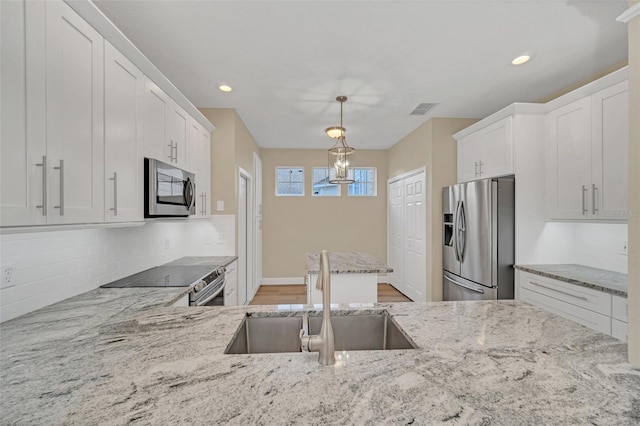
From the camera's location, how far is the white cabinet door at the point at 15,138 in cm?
98

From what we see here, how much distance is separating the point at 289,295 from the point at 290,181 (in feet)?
7.33

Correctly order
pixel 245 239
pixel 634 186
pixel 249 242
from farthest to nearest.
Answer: pixel 249 242 → pixel 245 239 → pixel 634 186

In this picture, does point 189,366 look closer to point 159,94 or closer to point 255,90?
point 159,94

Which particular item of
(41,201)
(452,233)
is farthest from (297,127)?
(41,201)

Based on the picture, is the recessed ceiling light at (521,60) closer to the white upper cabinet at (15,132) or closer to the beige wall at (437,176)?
the beige wall at (437,176)

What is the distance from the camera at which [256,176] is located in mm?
4992

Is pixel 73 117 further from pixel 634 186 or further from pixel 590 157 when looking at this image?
pixel 590 157

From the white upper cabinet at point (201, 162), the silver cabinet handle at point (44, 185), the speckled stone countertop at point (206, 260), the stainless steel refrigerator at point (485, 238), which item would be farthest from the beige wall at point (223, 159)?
the stainless steel refrigerator at point (485, 238)

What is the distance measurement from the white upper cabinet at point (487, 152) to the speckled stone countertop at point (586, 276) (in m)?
1.00

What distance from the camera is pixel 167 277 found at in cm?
233

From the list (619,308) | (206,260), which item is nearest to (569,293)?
(619,308)

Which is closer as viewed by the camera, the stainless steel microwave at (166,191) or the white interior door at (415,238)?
the stainless steel microwave at (166,191)

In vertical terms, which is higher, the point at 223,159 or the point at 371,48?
the point at 371,48

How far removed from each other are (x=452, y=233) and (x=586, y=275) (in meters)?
1.33
